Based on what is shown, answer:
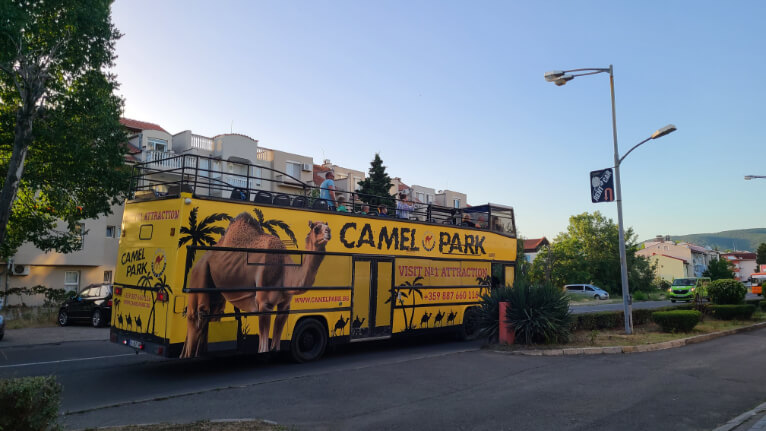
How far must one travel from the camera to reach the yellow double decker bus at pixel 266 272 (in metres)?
8.88

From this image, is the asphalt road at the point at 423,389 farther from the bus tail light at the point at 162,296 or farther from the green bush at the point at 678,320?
the green bush at the point at 678,320

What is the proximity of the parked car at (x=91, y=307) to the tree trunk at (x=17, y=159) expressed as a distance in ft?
17.7

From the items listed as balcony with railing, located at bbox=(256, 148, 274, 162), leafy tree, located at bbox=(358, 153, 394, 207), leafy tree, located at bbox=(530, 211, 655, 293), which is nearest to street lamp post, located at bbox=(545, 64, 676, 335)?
leafy tree, located at bbox=(358, 153, 394, 207)

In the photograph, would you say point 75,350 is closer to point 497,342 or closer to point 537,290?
point 497,342

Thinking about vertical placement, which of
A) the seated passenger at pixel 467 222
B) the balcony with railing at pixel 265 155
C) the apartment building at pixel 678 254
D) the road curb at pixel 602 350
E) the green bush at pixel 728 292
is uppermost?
the balcony with railing at pixel 265 155

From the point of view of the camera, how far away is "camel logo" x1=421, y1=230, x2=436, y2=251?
43.9 ft

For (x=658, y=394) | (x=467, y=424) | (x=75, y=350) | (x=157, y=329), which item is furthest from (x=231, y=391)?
(x=75, y=350)

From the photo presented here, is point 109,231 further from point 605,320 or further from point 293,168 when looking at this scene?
point 605,320

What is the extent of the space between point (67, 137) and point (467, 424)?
1512 cm

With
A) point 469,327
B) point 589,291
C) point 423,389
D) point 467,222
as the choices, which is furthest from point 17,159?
point 589,291

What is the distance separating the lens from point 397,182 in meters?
61.8

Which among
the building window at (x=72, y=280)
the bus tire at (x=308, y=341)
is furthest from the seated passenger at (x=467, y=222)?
the building window at (x=72, y=280)

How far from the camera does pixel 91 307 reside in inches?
754

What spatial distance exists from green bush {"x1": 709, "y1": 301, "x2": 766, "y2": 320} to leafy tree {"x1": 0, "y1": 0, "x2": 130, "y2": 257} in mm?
22507
